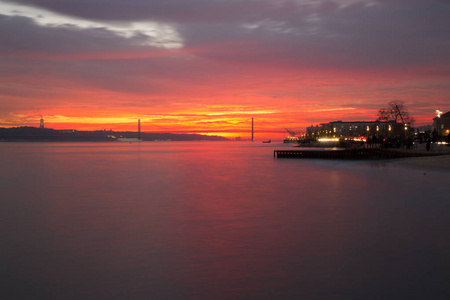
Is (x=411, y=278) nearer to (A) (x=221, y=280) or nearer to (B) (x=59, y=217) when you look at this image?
(A) (x=221, y=280)

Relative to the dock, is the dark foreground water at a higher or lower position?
lower

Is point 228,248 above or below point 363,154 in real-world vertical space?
below

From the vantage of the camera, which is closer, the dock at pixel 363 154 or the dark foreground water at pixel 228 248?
the dark foreground water at pixel 228 248

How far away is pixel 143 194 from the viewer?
2605 cm

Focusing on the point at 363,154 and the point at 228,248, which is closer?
the point at 228,248

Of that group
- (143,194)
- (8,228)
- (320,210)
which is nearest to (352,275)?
(320,210)

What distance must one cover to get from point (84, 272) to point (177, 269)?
196cm

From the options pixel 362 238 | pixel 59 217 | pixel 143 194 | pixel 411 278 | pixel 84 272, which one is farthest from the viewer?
pixel 143 194

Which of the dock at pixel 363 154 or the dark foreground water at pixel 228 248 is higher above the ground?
the dock at pixel 363 154

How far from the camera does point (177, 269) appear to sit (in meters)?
9.80

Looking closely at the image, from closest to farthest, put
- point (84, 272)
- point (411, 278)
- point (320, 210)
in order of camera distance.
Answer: point (411, 278) < point (84, 272) < point (320, 210)

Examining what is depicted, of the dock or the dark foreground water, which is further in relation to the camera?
the dock

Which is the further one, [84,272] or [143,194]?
[143,194]

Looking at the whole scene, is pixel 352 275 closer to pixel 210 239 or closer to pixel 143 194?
pixel 210 239
